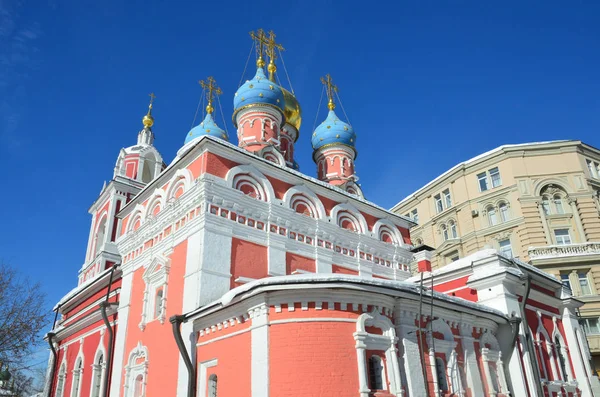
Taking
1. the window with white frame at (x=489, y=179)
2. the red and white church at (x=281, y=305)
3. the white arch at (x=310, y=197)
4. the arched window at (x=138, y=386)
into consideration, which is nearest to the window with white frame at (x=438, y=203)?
the window with white frame at (x=489, y=179)

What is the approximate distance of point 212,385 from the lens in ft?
32.4

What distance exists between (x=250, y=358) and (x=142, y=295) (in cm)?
559

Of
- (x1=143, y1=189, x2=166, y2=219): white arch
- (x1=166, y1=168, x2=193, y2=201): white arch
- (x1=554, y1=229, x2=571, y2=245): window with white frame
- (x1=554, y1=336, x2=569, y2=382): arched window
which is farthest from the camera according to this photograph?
(x1=554, y1=229, x2=571, y2=245): window with white frame

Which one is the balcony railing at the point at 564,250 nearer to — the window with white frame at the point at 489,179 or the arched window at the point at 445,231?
the window with white frame at the point at 489,179

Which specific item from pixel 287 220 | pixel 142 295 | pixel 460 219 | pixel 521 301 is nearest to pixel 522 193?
pixel 460 219

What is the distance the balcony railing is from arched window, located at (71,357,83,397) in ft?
60.3

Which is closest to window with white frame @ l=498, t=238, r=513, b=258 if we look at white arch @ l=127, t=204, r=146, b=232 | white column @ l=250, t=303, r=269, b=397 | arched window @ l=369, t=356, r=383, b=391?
arched window @ l=369, t=356, r=383, b=391

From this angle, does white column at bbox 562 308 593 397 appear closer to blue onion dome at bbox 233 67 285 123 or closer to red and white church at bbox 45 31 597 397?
→ red and white church at bbox 45 31 597 397

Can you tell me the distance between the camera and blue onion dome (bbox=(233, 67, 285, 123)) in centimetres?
1884

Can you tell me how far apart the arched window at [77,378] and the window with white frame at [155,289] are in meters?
4.72

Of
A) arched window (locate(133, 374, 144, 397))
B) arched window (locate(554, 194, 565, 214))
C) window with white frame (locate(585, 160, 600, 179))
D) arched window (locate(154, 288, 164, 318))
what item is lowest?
arched window (locate(133, 374, 144, 397))

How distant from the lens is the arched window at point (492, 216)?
24.9 metres

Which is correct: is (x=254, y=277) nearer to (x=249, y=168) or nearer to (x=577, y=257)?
(x=249, y=168)

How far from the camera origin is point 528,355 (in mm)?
12016
